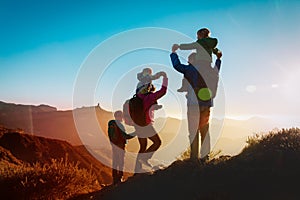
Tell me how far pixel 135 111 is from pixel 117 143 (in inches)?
43.2

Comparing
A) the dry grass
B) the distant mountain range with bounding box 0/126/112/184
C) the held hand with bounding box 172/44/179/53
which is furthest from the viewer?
the distant mountain range with bounding box 0/126/112/184

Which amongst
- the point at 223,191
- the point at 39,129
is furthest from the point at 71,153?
the point at 39,129

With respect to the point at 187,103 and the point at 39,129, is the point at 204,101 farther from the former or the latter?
the point at 39,129

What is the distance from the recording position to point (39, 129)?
75.7 m

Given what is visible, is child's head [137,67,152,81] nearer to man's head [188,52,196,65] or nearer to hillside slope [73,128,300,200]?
man's head [188,52,196,65]

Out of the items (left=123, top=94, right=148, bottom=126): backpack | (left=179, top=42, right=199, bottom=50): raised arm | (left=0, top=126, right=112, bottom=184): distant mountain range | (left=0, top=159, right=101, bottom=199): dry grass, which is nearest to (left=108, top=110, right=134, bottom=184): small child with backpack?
(left=123, top=94, right=148, bottom=126): backpack

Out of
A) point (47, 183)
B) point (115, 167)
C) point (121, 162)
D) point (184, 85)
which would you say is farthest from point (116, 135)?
point (184, 85)

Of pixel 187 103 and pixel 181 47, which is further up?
pixel 181 47

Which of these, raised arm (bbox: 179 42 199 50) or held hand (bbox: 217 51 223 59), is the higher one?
raised arm (bbox: 179 42 199 50)

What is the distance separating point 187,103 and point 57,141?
3006cm

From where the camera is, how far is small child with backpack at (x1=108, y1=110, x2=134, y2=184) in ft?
26.4

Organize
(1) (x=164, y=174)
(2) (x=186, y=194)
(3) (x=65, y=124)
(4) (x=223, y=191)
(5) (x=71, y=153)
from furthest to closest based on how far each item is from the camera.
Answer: (3) (x=65, y=124) → (5) (x=71, y=153) → (1) (x=164, y=174) → (2) (x=186, y=194) → (4) (x=223, y=191)

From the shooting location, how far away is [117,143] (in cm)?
816

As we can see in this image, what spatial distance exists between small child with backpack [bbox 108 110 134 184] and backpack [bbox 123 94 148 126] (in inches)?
17.3
